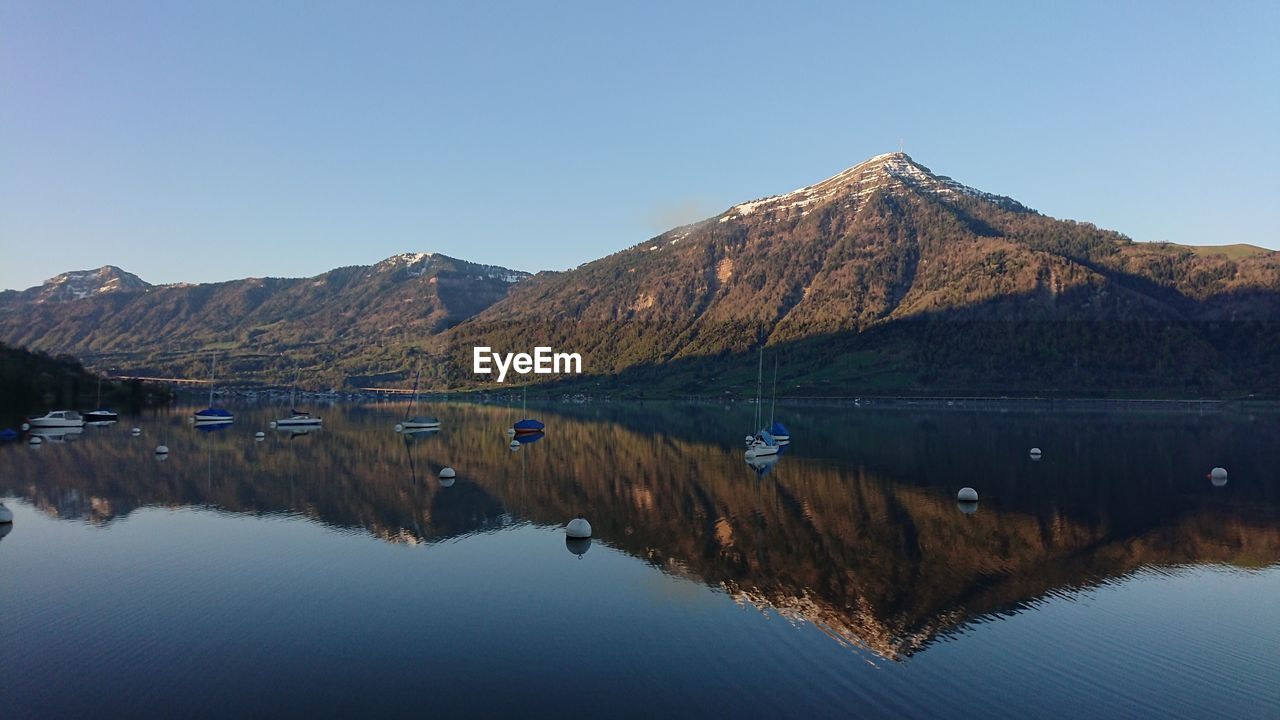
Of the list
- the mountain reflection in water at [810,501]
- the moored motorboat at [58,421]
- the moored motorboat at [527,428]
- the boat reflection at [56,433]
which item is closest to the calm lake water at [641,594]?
the mountain reflection in water at [810,501]

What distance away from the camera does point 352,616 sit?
3944 centimetres

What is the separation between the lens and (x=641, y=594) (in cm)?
4375

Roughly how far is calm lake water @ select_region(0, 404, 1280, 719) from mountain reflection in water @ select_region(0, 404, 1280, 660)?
45 centimetres

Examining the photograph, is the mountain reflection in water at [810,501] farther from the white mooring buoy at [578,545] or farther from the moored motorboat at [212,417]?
the moored motorboat at [212,417]

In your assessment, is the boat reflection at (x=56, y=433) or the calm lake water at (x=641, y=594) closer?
the calm lake water at (x=641, y=594)

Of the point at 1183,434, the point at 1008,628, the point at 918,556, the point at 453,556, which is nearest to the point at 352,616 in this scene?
A: the point at 453,556

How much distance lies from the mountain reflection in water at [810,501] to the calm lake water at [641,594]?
0.45m

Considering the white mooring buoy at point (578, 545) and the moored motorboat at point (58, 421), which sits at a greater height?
the moored motorboat at point (58, 421)

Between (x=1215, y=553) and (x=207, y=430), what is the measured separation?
17770 cm

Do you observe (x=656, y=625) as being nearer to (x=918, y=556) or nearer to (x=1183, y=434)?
(x=918, y=556)

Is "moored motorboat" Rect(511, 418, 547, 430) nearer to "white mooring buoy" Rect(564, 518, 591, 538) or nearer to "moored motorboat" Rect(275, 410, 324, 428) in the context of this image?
"moored motorboat" Rect(275, 410, 324, 428)

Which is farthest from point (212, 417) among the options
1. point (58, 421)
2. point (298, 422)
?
point (58, 421)

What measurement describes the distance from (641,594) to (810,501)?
118ft

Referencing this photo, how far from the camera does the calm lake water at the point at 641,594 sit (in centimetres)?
2952
